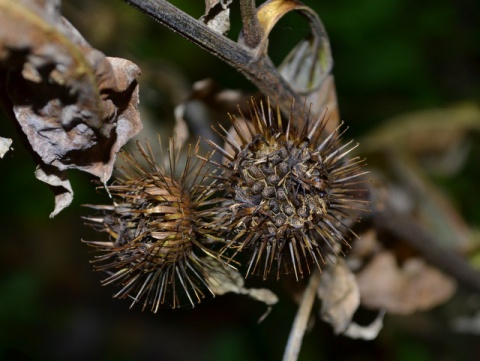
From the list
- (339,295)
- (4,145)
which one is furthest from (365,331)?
(4,145)

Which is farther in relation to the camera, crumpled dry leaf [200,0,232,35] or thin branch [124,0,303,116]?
crumpled dry leaf [200,0,232,35]

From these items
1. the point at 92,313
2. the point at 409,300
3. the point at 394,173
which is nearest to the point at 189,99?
the point at 409,300

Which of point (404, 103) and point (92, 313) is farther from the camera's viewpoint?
point (92, 313)

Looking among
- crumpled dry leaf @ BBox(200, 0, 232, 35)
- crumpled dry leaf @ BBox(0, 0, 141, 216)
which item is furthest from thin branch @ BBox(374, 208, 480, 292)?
crumpled dry leaf @ BBox(0, 0, 141, 216)

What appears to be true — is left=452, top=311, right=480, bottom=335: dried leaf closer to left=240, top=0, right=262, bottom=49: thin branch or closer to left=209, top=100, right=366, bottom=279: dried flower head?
left=209, top=100, right=366, bottom=279: dried flower head

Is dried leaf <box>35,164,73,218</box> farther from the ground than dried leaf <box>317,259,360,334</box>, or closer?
closer

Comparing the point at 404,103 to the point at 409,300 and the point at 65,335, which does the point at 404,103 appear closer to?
the point at 409,300

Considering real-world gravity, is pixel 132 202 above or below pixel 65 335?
above
